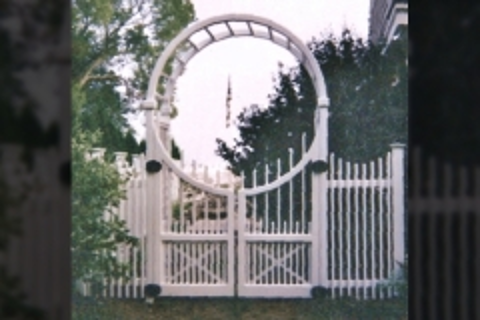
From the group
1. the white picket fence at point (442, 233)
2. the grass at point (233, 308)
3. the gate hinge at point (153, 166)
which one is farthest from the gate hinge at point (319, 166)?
the white picket fence at point (442, 233)

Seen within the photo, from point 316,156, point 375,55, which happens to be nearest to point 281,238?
point 316,156

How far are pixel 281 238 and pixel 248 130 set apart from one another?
0.67m

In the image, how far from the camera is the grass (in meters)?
4.63

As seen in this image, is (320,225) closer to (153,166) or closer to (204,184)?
(204,184)

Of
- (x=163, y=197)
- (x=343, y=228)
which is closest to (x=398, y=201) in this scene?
(x=343, y=228)

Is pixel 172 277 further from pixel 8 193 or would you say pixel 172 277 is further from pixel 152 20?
pixel 8 193

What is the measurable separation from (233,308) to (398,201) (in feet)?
3.74

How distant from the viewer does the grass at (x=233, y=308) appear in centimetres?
463

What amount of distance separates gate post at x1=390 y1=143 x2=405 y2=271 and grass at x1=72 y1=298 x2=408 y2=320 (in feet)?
0.98

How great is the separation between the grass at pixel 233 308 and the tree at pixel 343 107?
79 cm

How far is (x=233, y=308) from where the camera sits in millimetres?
4633

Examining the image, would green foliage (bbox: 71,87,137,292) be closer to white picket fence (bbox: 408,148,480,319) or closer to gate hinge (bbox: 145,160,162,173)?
gate hinge (bbox: 145,160,162,173)

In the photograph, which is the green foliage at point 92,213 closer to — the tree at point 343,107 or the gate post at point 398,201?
the tree at point 343,107

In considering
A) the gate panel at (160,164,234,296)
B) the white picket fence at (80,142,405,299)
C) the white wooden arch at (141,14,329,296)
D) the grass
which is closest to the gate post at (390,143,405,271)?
the white picket fence at (80,142,405,299)
